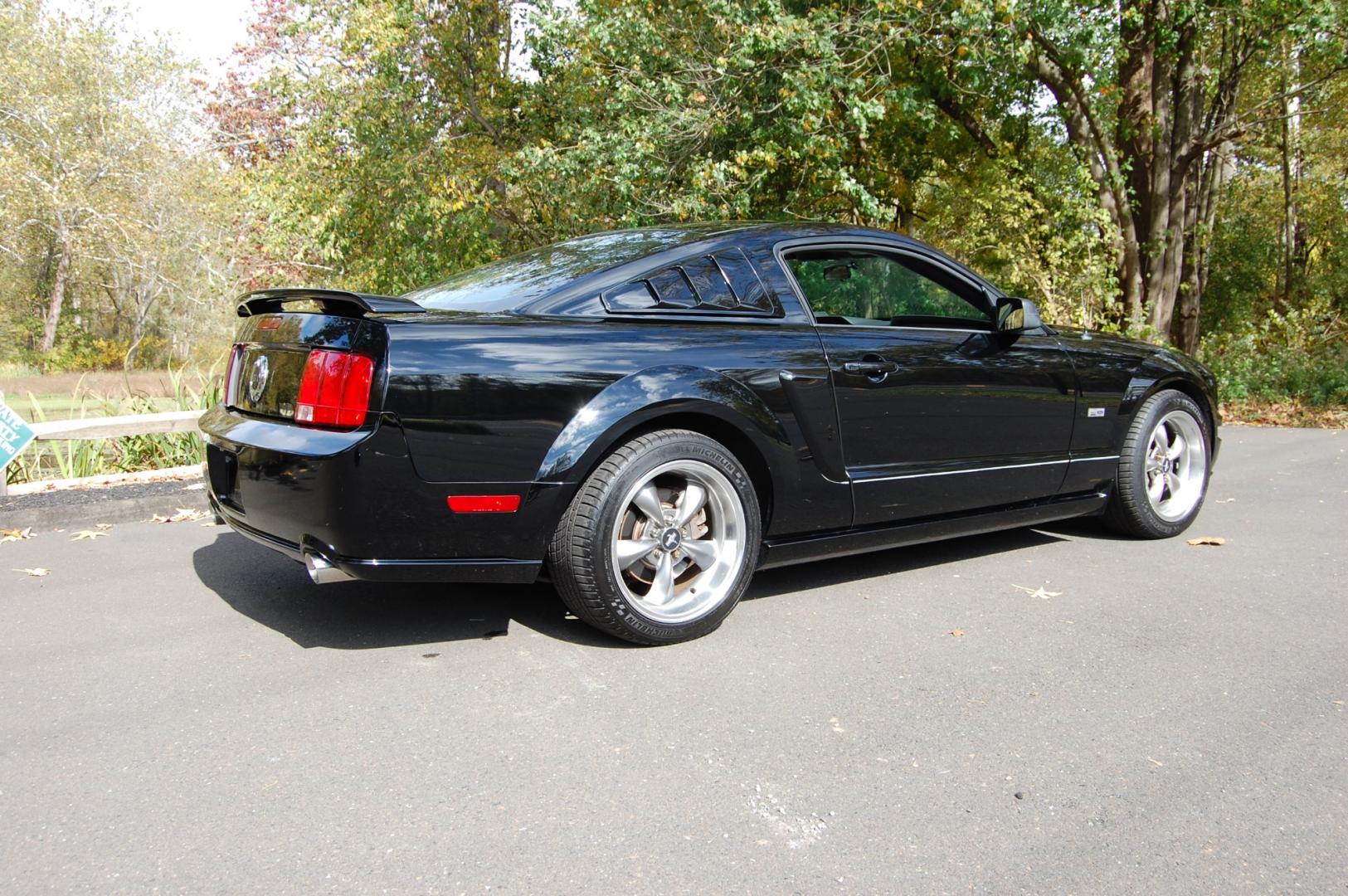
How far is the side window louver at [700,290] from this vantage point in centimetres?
379

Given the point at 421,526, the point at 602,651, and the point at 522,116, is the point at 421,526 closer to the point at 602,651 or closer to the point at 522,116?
the point at 602,651

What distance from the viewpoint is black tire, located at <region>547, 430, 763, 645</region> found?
11.4 ft

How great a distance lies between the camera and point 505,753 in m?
2.82

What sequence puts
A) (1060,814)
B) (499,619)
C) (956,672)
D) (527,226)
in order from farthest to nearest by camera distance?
(527,226) < (499,619) < (956,672) < (1060,814)

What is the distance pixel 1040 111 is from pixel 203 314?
87.9 ft

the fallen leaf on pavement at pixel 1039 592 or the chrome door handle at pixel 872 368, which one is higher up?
the chrome door handle at pixel 872 368

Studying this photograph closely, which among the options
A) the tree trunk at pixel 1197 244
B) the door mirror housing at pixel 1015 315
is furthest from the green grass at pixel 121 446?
the tree trunk at pixel 1197 244

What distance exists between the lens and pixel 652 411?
3.57 m

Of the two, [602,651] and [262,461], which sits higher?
[262,461]

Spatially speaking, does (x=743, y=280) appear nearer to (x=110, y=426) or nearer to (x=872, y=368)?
(x=872, y=368)

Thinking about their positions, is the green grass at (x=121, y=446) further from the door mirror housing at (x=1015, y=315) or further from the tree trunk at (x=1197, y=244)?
the tree trunk at (x=1197, y=244)

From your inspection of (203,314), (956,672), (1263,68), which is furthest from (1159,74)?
(203,314)

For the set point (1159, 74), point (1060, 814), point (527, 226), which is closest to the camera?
point (1060, 814)

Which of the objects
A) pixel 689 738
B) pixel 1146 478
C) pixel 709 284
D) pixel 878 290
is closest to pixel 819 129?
pixel 878 290
